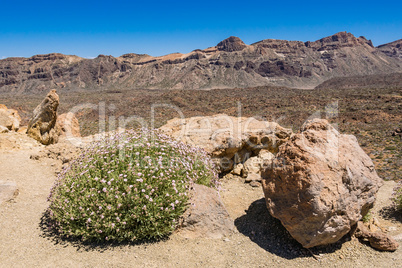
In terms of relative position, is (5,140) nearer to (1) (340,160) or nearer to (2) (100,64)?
(1) (340,160)

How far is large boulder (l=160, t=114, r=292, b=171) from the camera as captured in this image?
7.79 metres

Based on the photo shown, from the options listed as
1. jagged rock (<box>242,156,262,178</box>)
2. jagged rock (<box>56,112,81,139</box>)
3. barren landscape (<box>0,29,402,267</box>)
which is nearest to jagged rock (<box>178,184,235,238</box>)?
barren landscape (<box>0,29,402,267</box>)

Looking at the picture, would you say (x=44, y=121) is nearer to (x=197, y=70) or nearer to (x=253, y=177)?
(x=253, y=177)

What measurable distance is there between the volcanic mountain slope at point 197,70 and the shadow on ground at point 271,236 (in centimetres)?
13721

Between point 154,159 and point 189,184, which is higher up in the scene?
point 154,159

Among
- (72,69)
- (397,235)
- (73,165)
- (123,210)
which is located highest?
(72,69)

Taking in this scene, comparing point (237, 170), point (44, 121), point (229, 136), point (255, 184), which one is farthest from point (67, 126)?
point (255, 184)

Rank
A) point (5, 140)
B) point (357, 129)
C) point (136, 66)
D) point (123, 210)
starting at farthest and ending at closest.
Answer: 1. point (136, 66)
2. point (357, 129)
3. point (5, 140)
4. point (123, 210)

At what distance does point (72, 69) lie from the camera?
16138cm

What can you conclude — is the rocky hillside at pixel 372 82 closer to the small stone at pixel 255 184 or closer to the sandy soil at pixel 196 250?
the small stone at pixel 255 184

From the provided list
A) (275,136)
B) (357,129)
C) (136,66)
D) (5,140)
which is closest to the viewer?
(275,136)

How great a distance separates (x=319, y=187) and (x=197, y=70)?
158 meters

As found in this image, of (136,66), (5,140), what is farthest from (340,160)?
(136,66)

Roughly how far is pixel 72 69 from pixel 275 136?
17585 cm
